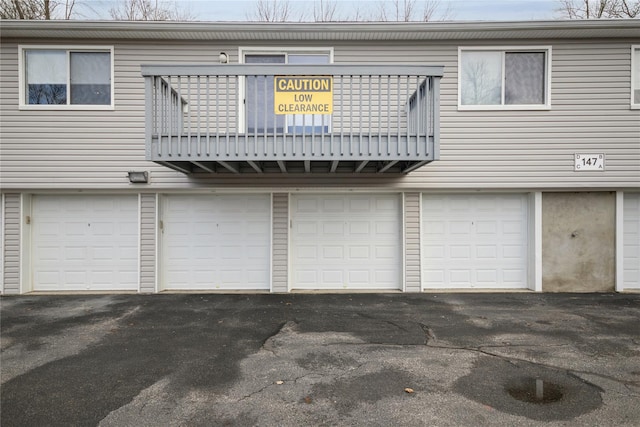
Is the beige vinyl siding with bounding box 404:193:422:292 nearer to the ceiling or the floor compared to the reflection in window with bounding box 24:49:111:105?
nearer to the floor

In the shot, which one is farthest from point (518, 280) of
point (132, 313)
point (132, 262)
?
point (132, 262)

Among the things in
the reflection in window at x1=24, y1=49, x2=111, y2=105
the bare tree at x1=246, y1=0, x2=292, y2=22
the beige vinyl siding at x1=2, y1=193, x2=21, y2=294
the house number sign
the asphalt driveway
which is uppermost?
the bare tree at x1=246, y1=0, x2=292, y2=22

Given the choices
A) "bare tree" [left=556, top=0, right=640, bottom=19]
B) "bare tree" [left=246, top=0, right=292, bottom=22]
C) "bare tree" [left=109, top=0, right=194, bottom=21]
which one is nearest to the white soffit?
"bare tree" [left=556, top=0, right=640, bottom=19]

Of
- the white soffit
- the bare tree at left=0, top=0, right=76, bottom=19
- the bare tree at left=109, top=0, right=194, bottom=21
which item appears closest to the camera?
the white soffit

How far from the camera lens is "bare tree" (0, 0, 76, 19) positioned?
9297 mm

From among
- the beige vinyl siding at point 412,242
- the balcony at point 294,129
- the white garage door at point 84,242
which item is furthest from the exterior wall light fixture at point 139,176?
the beige vinyl siding at point 412,242

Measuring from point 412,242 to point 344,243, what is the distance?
134 cm

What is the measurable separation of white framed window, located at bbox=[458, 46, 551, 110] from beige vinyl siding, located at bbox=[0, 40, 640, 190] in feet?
0.62

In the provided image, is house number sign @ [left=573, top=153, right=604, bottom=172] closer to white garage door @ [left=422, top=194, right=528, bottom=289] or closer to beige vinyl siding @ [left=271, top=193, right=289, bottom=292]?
white garage door @ [left=422, top=194, right=528, bottom=289]

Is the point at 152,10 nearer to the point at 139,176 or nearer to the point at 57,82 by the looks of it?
the point at 57,82

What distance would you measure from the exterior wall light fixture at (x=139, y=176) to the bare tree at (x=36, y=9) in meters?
6.66

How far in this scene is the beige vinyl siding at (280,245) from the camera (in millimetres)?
7113

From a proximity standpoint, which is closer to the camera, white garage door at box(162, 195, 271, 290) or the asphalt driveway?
the asphalt driveway

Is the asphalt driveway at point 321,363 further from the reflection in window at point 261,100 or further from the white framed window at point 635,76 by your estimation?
the white framed window at point 635,76
